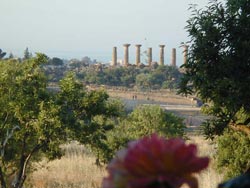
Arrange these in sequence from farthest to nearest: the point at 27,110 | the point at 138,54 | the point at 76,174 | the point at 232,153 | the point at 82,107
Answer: the point at 138,54 → the point at 76,174 → the point at 232,153 → the point at 82,107 → the point at 27,110

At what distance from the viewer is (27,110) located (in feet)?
40.5

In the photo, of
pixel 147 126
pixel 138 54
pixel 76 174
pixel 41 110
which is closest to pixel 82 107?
pixel 41 110

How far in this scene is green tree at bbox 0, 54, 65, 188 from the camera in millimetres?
12023

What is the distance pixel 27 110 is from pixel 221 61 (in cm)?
492

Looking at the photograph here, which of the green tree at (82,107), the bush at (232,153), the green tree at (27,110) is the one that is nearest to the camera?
the green tree at (27,110)

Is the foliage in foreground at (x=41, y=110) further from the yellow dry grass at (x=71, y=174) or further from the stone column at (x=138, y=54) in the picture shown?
the stone column at (x=138, y=54)

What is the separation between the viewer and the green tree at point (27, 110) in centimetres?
1202

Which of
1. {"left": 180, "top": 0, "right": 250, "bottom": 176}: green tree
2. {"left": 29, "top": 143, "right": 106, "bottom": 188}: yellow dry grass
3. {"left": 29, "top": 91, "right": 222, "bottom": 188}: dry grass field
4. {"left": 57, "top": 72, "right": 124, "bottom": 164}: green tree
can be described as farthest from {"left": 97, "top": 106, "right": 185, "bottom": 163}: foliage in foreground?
{"left": 180, "top": 0, "right": 250, "bottom": 176}: green tree

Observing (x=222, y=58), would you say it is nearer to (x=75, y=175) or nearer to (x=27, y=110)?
(x=27, y=110)

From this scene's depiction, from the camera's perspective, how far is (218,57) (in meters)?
10.7

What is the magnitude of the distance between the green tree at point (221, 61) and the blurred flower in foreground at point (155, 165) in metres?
9.00

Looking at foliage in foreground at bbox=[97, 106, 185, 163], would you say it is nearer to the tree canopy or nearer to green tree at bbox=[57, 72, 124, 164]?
green tree at bbox=[57, 72, 124, 164]

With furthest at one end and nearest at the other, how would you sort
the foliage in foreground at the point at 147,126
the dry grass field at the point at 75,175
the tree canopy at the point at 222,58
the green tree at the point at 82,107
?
the foliage in foreground at the point at 147,126 < the dry grass field at the point at 75,175 < the green tree at the point at 82,107 < the tree canopy at the point at 222,58

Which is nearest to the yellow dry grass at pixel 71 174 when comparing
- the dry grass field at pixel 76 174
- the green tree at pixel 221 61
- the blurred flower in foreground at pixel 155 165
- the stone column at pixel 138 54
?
the dry grass field at pixel 76 174
